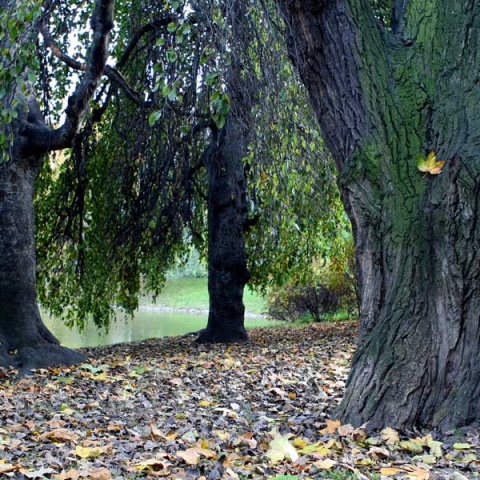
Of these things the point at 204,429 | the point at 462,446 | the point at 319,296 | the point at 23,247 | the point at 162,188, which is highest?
the point at 162,188

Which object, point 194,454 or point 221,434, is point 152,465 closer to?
point 194,454

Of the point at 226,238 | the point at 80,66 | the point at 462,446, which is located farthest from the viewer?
the point at 226,238

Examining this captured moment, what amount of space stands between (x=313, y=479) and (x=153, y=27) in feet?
23.0

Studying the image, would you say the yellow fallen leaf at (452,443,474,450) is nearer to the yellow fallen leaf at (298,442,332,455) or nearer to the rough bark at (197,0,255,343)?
the yellow fallen leaf at (298,442,332,455)

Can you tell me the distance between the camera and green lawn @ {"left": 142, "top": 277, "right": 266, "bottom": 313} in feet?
96.6

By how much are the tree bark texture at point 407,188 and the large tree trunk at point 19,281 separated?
4269 millimetres

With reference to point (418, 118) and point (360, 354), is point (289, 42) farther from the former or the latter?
point (360, 354)

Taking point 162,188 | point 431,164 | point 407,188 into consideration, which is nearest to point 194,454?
point 407,188

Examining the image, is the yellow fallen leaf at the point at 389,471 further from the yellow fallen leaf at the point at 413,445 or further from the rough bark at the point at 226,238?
the rough bark at the point at 226,238

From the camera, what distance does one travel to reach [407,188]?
12.2 feet

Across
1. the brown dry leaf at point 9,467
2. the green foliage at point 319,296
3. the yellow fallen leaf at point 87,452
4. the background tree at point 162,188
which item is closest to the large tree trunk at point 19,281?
the background tree at point 162,188

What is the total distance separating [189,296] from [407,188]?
30.7 meters

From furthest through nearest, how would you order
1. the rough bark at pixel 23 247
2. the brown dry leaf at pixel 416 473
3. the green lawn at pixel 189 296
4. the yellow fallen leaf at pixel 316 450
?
1. the green lawn at pixel 189 296
2. the rough bark at pixel 23 247
3. the yellow fallen leaf at pixel 316 450
4. the brown dry leaf at pixel 416 473

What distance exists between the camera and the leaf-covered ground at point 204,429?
300cm
